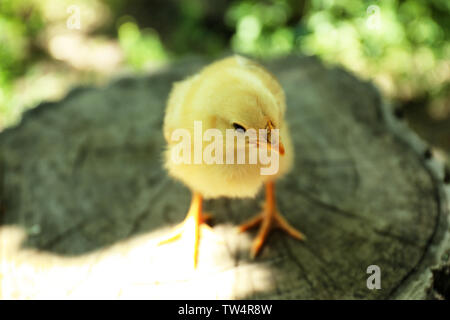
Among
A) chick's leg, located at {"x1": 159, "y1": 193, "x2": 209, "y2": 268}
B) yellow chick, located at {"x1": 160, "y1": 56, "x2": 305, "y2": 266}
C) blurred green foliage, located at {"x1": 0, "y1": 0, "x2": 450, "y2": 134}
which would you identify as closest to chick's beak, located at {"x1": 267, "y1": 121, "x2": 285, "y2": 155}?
yellow chick, located at {"x1": 160, "y1": 56, "x2": 305, "y2": 266}

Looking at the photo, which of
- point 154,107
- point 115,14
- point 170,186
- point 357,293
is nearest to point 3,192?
point 170,186

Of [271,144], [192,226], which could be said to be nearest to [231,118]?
[271,144]

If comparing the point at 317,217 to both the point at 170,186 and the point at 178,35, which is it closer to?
the point at 170,186

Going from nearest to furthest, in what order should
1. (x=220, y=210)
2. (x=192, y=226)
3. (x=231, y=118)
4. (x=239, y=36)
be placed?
(x=231, y=118) → (x=192, y=226) → (x=220, y=210) → (x=239, y=36)

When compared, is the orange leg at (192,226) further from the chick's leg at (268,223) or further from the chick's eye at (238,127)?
the chick's eye at (238,127)

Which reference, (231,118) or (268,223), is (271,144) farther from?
(268,223)
